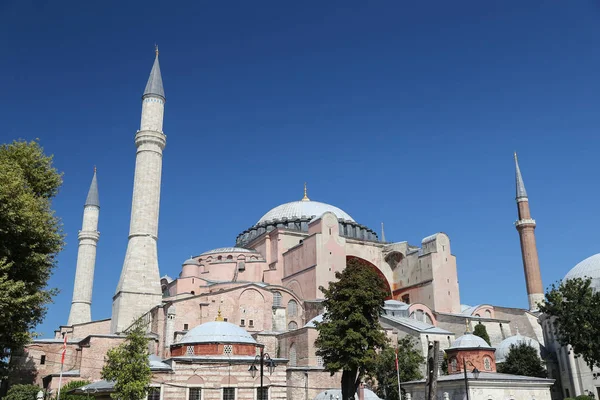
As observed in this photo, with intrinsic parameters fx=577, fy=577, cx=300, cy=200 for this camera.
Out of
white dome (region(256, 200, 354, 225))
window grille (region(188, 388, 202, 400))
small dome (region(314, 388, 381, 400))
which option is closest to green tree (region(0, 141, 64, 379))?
window grille (region(188, 388, 202, 400))

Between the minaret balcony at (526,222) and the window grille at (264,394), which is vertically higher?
the minaret balcony at (526,222)

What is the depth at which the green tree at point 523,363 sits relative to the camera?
30828mm

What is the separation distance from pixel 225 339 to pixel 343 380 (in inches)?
210

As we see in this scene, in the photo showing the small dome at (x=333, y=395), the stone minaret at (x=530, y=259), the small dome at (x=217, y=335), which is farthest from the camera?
the stone minaret at (x=530, y=259)

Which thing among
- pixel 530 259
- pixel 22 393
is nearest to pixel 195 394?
pixel 22 393

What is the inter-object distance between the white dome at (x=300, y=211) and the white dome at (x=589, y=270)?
58.1ft

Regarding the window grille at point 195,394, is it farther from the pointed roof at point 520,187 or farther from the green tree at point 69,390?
the pointed roof at point 520,187

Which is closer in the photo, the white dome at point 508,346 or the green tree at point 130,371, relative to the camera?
the green tree at point 130,371

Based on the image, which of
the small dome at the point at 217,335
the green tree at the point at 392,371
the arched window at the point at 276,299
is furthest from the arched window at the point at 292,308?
the small dome at the point at 217,335

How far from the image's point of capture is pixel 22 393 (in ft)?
86.3

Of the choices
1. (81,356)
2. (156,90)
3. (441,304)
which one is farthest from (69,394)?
(441,304)

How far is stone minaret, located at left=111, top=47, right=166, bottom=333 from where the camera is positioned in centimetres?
3169

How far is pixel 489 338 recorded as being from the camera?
35.0 m

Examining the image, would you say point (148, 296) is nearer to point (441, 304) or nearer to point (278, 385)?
point (278, 385)
